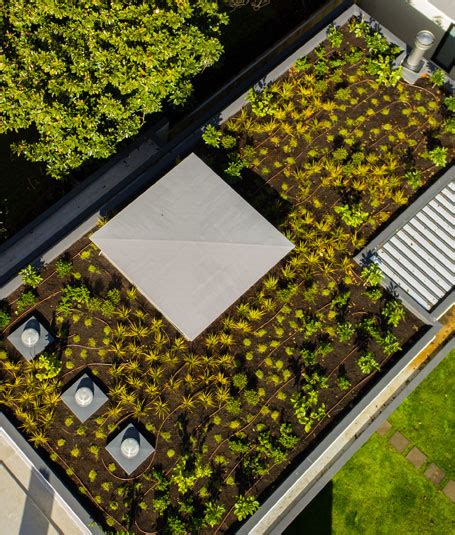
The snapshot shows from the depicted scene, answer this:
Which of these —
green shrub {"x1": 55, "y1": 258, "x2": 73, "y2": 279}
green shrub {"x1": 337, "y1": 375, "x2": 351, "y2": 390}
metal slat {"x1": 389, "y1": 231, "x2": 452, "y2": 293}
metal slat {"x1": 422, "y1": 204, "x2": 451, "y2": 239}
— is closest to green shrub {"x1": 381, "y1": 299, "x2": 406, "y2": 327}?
metal slat {"x1": 389, "y1": 231, "x2": 452, "y2": 293}

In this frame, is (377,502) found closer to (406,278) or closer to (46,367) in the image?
(406,278)

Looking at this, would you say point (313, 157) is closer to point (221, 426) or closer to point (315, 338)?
point (315, 338)

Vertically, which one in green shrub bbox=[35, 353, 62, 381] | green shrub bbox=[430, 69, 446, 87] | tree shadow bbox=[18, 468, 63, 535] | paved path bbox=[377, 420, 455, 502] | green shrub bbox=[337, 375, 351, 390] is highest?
green shrub bbox=[35, 353, 62, 381]

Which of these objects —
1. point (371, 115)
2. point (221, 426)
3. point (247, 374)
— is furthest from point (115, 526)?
point (371, 115)

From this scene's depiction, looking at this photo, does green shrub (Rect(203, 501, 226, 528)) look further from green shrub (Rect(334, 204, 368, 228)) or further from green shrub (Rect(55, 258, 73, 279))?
green shrub (Rect(334, 204, 368, 228))

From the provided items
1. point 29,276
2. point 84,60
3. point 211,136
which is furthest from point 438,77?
point 29,276

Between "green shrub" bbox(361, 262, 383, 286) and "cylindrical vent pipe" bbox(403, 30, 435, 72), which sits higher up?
"cylindrical vent pipe" bbox(403, 30, 435, 72)
